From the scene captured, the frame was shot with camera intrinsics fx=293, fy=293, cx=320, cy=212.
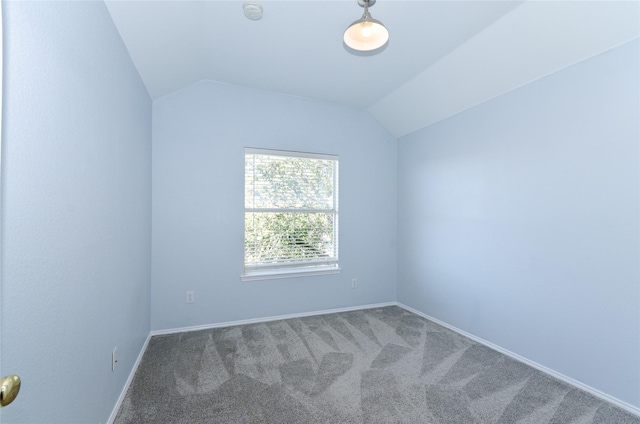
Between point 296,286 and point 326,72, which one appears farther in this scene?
point 296,286

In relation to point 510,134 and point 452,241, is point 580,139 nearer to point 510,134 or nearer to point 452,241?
point 510,134

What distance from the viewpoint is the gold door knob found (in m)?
0.63

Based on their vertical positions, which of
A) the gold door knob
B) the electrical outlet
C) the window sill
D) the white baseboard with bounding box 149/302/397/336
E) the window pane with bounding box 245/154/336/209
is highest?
the window pane with bounding box 245/154/336/209

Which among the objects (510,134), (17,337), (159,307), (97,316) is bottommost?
(159,307)

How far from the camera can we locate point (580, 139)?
218 centimetres

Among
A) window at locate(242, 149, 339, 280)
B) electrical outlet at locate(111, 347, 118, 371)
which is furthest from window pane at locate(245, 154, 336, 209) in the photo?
electrical outlet at locate(111, 347, 118, 371)

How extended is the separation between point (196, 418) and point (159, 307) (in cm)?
156

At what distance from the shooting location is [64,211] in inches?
47.9

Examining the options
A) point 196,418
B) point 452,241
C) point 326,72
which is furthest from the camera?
point 452,241

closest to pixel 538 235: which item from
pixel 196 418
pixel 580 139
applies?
pixel 580 139

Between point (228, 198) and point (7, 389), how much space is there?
→ 8.99 ft

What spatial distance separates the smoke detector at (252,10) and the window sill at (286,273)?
2501 mm

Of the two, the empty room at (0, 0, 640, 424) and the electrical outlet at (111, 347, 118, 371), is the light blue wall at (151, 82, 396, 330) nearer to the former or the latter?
the empty room at (0, 0, 640, 424)

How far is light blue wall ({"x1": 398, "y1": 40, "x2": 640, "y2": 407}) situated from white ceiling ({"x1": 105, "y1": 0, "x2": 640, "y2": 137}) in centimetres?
23
